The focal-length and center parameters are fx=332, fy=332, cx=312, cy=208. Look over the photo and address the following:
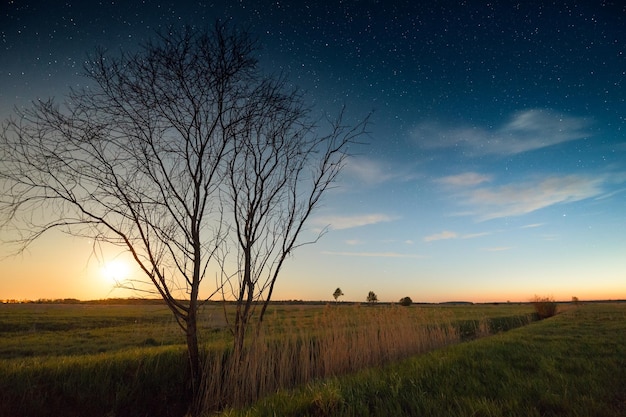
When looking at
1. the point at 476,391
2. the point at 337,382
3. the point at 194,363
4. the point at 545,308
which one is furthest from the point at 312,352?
the point at 545,308

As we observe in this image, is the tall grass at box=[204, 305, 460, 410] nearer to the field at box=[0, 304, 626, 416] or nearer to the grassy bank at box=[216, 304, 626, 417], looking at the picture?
the field at box=[0, 304, 626, 416]

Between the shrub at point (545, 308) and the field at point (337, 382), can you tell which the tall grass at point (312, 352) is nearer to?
the field at point (337, 382)

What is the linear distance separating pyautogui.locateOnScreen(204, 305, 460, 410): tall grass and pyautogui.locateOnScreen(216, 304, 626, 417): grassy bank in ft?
4.10

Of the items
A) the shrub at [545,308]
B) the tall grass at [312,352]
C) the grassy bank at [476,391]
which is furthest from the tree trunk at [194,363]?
the shrub at [545,308]

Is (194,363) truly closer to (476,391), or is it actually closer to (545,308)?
(476,391)

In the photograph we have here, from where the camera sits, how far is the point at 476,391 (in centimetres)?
432

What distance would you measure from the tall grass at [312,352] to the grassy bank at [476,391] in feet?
4.10

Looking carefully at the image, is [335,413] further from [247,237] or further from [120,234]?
[120,234]

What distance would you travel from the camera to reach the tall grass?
530cm

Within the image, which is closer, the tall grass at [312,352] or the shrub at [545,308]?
the tall grass at [312,352]

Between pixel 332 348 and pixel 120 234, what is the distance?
196 inches

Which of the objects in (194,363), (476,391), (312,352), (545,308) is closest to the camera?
(476,391)

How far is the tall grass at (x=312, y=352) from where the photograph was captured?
5.30 m

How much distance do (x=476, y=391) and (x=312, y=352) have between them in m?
3.52
